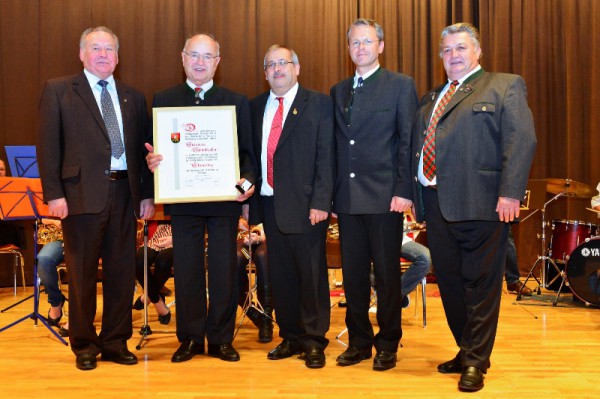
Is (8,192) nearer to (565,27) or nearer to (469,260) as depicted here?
(469,260)

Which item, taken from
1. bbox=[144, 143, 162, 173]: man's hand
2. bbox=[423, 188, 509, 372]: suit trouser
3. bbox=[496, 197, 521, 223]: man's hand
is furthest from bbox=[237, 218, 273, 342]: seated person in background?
bbox=[496, 197, 521, 223]: man's hand

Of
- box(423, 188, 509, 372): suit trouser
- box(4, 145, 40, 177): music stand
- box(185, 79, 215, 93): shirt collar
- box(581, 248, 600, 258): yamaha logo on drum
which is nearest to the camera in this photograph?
box(423, 188, 509, 372): suit trouser

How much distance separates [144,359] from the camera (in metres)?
4.13

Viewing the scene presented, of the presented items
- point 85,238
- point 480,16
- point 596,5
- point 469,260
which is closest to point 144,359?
point 85,238

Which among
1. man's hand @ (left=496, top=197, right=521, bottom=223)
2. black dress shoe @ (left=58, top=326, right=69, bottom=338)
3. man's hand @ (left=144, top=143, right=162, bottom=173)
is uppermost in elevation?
man's hand @ (left=144, top=143, right=162, bottom=173)

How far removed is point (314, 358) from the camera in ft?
12.7

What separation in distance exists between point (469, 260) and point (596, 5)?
18.9ft

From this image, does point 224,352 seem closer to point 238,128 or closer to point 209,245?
point 209,245

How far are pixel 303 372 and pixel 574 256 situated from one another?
3.24m

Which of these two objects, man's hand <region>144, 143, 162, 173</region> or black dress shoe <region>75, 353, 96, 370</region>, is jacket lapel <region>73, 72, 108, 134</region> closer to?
man's hand <region>144, 143, 162, 173</region>

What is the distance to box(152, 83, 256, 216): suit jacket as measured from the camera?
13.2 feet

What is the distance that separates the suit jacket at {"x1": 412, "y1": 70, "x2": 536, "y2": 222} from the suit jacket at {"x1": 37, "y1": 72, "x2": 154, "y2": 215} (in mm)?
1883

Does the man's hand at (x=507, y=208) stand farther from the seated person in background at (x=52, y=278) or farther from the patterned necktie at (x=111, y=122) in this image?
the seated person in background at (x=52, y=278)

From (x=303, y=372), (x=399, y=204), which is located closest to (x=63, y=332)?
(x=303, y=372)
